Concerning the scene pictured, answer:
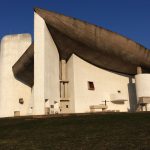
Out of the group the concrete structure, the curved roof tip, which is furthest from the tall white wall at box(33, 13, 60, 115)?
the curved roof tip

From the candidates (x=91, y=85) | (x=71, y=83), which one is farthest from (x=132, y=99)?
(x=71, y=83)

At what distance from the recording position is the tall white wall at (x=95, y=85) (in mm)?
27688

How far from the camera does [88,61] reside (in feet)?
94.8

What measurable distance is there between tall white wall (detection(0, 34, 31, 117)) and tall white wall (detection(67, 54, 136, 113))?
5540mm

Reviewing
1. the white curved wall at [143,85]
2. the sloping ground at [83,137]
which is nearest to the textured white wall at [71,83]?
the white curved wall at [143,85]

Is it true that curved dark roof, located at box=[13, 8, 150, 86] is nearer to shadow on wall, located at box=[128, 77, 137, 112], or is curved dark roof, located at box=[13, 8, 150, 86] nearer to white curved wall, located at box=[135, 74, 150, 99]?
white curved wall, located at box=[135, 74, 150, 99]

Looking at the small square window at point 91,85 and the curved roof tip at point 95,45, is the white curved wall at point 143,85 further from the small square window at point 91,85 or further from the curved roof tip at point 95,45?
the small square window at point 91,85

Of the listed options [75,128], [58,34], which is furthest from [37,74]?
[75,128]

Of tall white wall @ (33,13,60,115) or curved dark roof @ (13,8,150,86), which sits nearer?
tall white wall @ (33,13,60,115)

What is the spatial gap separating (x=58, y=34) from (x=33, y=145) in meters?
16.7

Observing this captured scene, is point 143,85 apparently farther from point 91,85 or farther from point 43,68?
point 43,68

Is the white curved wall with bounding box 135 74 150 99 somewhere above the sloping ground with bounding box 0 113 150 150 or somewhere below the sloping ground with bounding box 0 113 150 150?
above

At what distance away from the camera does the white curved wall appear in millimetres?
26734

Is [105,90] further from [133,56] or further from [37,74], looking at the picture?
[37,74]
